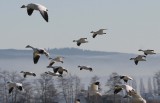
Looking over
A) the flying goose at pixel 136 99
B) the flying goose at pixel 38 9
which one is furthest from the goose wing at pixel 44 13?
the flying goose at pixel 136 99

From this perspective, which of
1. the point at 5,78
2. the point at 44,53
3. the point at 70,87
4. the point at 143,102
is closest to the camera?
the point at 143,102

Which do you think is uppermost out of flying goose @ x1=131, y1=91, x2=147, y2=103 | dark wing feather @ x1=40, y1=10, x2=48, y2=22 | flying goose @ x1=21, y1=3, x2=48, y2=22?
flying goose @ x1=21, y1=3, x2=48, y2=22

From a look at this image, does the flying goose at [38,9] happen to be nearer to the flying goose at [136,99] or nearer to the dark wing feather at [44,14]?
the dark wing feather at [44,14]

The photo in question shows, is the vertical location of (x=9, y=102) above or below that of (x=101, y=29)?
below

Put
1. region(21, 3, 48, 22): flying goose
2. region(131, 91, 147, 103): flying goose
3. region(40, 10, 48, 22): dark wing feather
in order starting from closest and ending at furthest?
1. region(131, 91, 147, 103): flying goose
2. region(40, 10, 48, 22): dark wing feather
3. region(21, 3, 48, 22): flying goose

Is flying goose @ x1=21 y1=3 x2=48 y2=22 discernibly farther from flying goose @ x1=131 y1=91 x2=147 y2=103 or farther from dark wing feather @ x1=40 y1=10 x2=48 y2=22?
flying goose @ x1=131 y1=91 x2=147 y2=103

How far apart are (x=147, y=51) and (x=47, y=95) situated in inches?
3076

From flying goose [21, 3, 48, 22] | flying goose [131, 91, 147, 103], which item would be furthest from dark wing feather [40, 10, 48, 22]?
flying goose [131, 91, 147, 103]

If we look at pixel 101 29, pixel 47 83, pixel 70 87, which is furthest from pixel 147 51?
pixel 70 87

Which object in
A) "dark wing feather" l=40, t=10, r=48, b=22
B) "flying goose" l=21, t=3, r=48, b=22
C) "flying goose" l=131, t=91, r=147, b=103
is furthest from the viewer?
"flying goose" l=21, t=3, r=48, b=22

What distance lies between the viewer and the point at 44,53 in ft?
83.8

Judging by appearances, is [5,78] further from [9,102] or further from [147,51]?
[147,51]

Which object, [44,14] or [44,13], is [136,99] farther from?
[44,13]

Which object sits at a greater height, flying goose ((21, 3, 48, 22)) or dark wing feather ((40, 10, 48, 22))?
flying goose ((21, 3, 48, 22))
